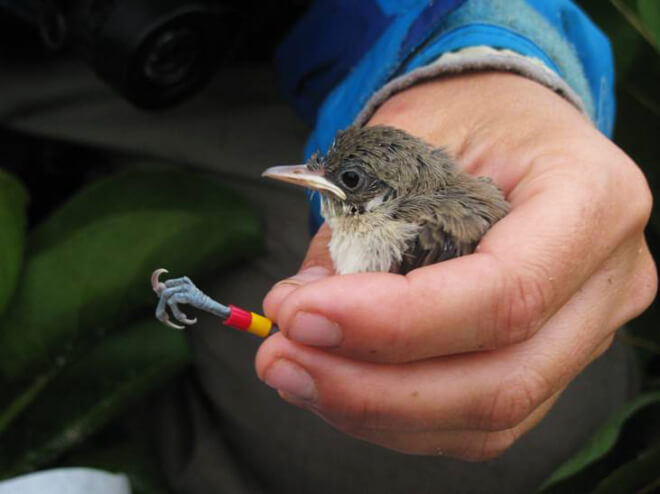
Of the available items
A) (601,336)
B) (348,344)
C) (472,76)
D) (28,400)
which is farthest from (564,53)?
(28,400)

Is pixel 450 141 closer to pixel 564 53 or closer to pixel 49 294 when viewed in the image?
pixel 564 53

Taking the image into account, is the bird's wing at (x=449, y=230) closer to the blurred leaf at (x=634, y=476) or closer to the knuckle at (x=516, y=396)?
the knuckle at (x=516, y=396)

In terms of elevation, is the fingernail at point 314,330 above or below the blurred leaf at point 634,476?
above

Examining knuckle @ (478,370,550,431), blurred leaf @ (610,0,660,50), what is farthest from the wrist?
blurred leaf @ (610,0,660,50)

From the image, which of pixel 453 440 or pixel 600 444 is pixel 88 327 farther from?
pixel 600 444

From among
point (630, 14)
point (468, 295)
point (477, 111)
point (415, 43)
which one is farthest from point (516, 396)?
point (630, 14)

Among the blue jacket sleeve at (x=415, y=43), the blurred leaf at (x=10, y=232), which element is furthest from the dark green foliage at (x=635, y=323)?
the blurred leaf at (x=10, y=232)
